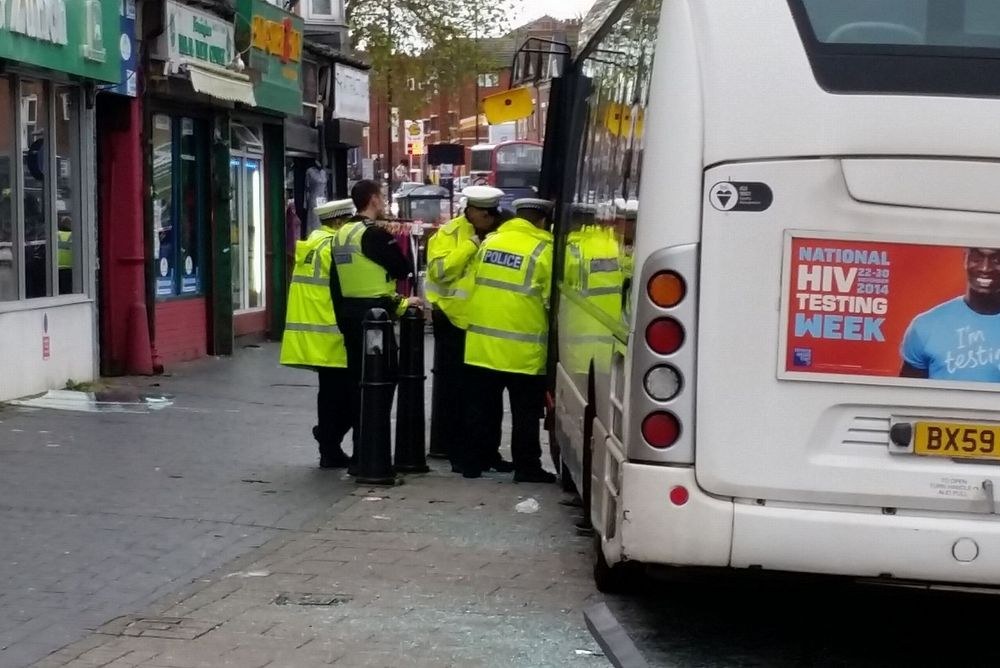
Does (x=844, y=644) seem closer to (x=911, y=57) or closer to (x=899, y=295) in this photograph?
(x=899, y=295)

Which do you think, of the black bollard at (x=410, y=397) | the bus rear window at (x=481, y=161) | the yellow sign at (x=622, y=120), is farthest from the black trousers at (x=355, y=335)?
the bus rear window at (x=481, y=161)

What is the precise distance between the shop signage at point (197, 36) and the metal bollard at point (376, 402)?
8.06 meters

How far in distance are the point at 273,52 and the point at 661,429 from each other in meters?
16.5

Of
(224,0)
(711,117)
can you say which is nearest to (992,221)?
(711,117)

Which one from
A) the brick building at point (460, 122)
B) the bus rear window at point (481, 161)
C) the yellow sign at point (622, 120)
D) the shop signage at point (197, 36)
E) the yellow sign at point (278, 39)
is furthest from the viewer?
the brick building at point (460, 122)

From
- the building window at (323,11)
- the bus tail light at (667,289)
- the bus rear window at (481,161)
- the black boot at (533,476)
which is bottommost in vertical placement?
the black boot at (533,476)

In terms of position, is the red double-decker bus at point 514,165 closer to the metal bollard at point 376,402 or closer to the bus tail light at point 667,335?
the metal bollard at point 376,402

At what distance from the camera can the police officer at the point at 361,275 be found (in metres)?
10.8

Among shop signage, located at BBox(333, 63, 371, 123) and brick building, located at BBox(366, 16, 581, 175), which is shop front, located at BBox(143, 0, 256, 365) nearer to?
shop signage, located at BBox(333, 63, 371, 123)

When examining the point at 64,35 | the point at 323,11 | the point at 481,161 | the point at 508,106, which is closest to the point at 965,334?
the point at 508,106

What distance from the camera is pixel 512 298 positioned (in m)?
10.6

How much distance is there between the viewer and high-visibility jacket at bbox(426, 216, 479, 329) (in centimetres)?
1098

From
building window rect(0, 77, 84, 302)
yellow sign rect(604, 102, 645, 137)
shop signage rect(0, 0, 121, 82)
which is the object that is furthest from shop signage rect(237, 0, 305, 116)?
yellow sign rect(604, 102, 645, 137)

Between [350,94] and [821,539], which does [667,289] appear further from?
[350,94]
